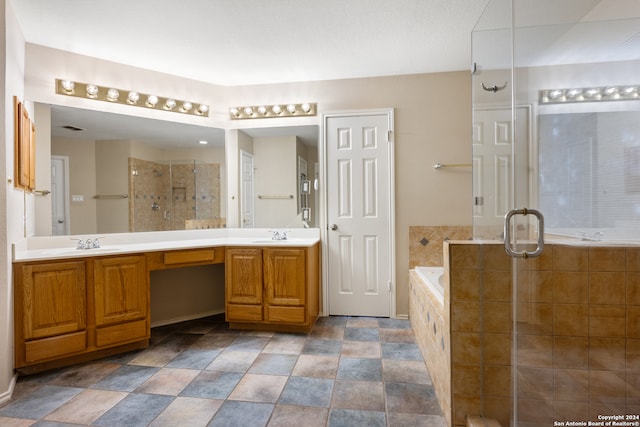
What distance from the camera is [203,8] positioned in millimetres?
2021

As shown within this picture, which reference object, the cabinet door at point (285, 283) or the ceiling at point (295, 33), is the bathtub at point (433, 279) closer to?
the cabinet door at point (285, 283)

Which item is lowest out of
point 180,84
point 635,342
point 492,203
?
point 635,342

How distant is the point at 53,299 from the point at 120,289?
377 mm

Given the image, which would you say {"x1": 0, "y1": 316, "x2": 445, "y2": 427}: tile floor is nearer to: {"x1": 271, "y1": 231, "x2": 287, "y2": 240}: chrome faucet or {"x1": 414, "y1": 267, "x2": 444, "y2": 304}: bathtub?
{"x1": 414, "y1": 267, "x2": 444, "y2": 304}: bathtub

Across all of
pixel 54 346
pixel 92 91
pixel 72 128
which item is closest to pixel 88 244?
pixel 54 346

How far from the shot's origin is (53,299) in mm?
2025

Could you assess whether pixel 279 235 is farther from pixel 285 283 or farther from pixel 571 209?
pixel 571 209

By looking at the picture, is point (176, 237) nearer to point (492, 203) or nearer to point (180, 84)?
point (180, 84)

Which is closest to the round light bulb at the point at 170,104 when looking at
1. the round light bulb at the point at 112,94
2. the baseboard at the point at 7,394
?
the round light bulb at the point at 112,94

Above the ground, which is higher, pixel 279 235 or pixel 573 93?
pixel 573 93

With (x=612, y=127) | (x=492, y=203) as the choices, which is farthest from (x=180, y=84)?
(x=612, y=127)

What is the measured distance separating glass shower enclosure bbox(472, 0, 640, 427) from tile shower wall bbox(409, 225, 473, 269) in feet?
4.37

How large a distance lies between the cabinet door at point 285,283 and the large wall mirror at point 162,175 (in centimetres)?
58

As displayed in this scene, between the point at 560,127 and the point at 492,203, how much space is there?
18.9 inches
